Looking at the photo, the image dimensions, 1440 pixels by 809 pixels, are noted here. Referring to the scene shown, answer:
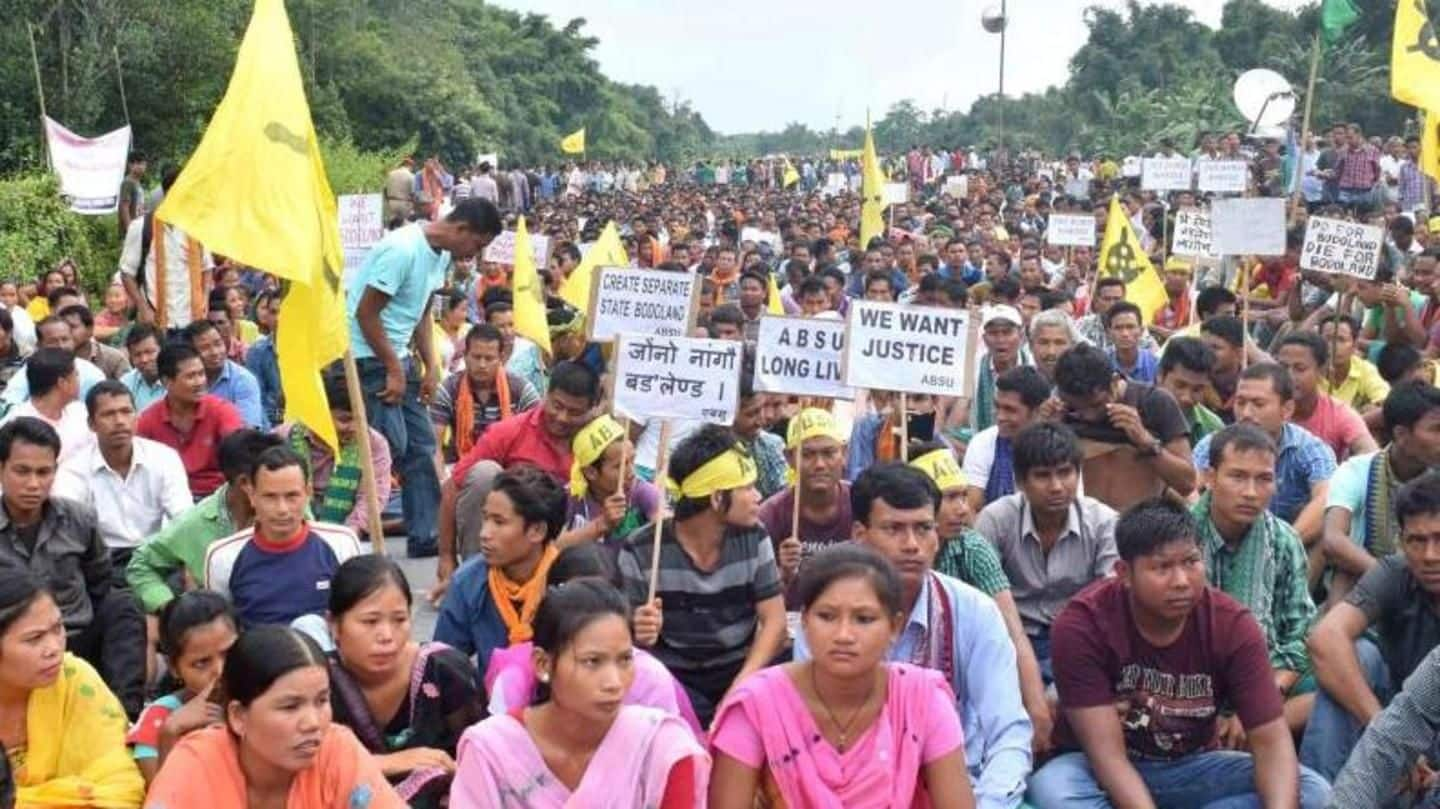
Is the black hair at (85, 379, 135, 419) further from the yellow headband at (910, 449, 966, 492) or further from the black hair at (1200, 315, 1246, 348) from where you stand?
the black hair at (1200, 315, 1246, 348)

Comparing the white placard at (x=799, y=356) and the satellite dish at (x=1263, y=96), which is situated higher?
the satellite dish at (x=1263, y=96)

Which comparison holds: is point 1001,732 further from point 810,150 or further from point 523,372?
point 810,150

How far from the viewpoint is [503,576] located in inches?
232

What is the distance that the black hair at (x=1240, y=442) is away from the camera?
586 cm

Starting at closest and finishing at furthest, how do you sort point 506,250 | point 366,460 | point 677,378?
1. point 366,460
2. point 677,378
3. point 506,250

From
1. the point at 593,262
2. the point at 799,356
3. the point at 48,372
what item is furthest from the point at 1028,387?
the point at 593,262

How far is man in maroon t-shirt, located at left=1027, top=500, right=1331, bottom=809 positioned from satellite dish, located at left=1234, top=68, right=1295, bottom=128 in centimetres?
2823

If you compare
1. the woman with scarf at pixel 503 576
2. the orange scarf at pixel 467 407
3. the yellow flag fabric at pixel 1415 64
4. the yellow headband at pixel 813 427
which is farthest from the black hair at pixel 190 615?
the yellow flag fabric at pixel 1415 64

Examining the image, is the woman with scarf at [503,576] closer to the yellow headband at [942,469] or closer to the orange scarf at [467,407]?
the yellow headband at [942,469]

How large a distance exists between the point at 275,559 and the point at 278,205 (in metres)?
1.23

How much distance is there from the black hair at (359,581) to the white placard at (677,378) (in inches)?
79.4

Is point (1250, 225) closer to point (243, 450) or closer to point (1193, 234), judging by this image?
point (1193, 234)

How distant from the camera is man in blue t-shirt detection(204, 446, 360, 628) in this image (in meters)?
6.00

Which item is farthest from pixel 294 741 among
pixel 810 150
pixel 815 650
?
pixel 810 150
